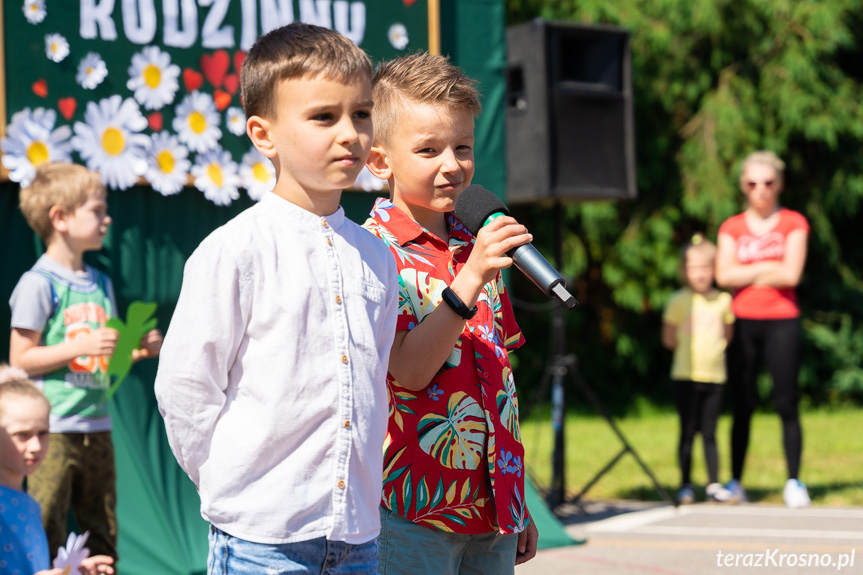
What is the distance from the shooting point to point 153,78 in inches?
166

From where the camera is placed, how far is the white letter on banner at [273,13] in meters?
4.43

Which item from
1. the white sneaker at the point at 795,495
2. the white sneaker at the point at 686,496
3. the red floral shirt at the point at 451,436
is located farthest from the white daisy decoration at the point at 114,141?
the white sneaker at the point at 795,495

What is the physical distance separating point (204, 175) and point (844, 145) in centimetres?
947

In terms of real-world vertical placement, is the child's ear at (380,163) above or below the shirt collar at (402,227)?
above

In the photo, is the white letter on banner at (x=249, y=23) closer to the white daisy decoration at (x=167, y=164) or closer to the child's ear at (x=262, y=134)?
the white daisy decoration at (x=167, y=164)

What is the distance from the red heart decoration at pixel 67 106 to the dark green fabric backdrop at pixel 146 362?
36cm

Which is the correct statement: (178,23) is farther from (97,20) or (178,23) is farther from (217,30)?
(97,20)

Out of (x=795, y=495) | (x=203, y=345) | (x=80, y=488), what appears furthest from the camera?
(x=795, y=495)

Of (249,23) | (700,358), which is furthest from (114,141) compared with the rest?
(700,358)

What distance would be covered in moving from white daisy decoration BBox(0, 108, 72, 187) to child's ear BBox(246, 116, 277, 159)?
2446 millimetres

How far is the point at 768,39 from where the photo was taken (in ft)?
37.3

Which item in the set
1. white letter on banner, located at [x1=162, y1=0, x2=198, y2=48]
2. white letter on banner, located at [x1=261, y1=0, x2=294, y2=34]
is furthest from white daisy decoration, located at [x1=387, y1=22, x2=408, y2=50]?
white letter on banner, located at [x1=162, y1=0, x2=198, y2=48]

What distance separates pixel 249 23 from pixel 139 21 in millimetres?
482

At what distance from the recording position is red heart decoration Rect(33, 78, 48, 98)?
13.0ft
